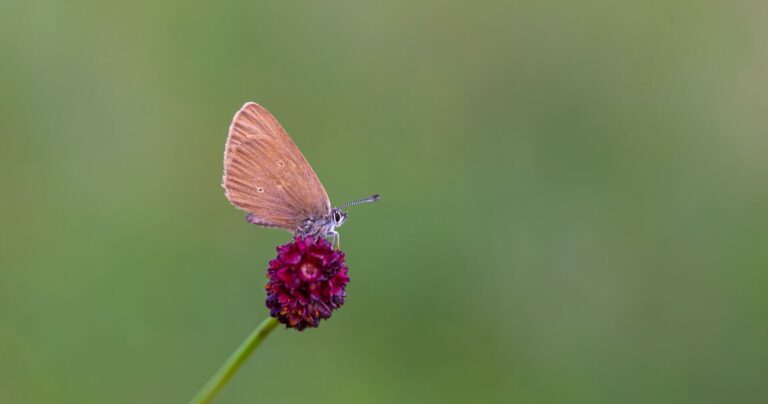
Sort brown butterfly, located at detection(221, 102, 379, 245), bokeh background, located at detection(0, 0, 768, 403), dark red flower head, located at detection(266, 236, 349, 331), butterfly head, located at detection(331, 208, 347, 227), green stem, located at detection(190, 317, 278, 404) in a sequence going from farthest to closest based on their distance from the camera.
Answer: bokeh background, located at detection(0, 0, 768, 403)
butterfly head, located at detection(331, 208, 347, 227)
brown butterfly, located at detection(221, 102, 379, 245)
dark red flower head, located at detection(266, 236, 349, 331)
green stem, located at detection(190, 317, 278, 404)

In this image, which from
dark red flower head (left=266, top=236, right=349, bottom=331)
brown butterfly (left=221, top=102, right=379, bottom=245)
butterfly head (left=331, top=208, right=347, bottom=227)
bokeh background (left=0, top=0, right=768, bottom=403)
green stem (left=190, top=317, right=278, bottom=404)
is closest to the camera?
green stem (left=190, top=317, right=278, bottom=404)

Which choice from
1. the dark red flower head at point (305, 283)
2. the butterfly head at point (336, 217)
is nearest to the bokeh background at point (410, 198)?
the butterfly head at point (336, 217)

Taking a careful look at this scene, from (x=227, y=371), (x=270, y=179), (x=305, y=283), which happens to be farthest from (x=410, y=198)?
(x=227, y=371)

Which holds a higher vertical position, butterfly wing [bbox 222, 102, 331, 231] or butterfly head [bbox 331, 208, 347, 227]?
butterfly wing [bbox 222, 102, 331, 231]

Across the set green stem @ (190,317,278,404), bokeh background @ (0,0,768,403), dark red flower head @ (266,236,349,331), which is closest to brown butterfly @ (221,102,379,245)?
dark red flower head @ (266,236,349,331)

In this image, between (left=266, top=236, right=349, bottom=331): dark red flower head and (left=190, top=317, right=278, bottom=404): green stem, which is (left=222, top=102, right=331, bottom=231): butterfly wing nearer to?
(left=266, top=236, right=349, bottom=331): dark red flower head

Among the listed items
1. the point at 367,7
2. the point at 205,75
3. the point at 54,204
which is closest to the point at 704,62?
the point at 367,7

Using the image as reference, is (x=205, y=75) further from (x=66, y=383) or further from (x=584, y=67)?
(x=584, y=67)
